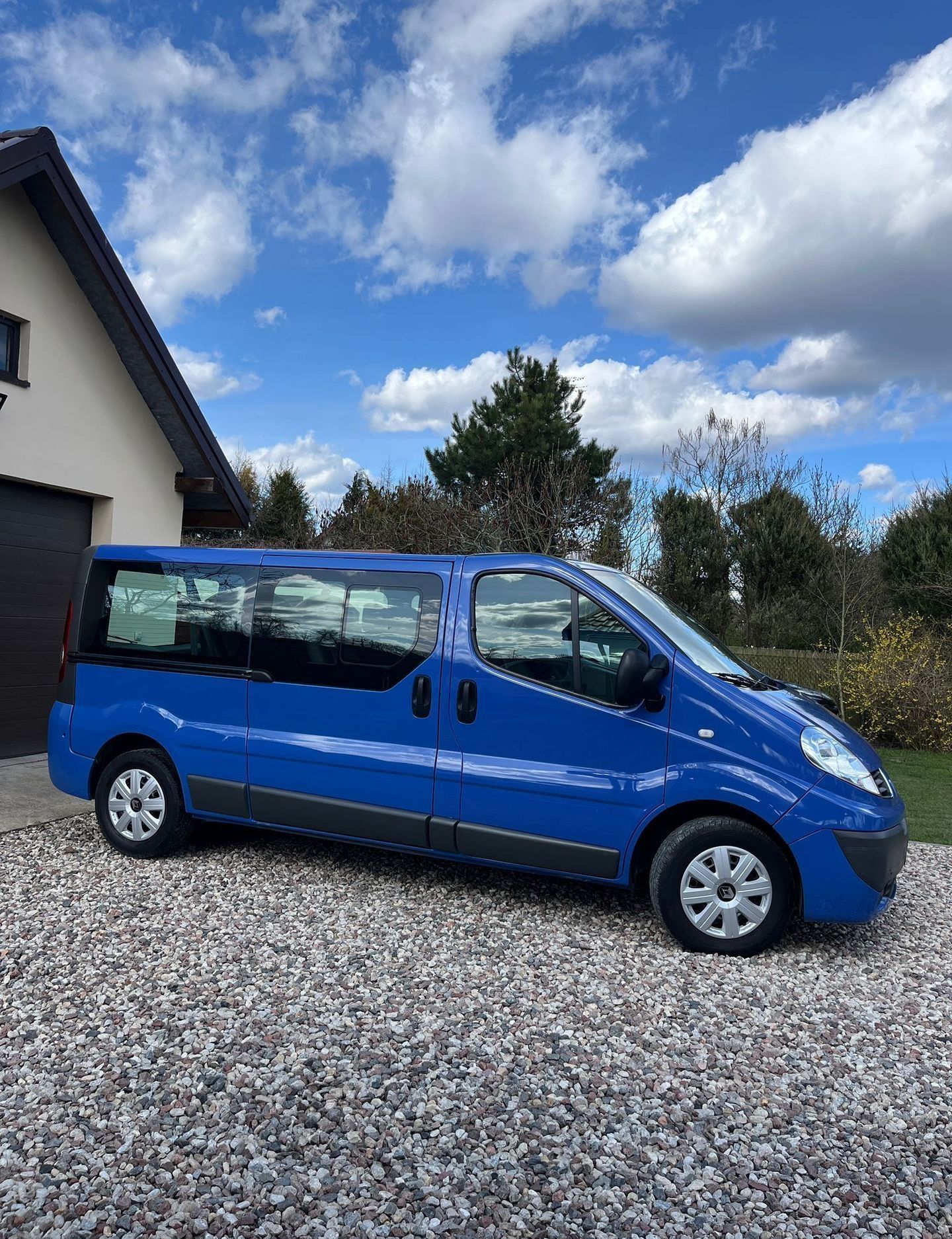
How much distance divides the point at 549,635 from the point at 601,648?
0.30 meters

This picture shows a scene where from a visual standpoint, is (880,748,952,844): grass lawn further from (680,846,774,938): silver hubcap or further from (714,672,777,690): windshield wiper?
(680,846,774,938): silver hubcap

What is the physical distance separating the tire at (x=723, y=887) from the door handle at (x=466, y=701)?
1241 millimetres

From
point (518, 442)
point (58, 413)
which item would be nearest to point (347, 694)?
point (58, 413)

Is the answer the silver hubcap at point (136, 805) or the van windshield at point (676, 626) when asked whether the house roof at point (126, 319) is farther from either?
the van windshield at point (676, 626)

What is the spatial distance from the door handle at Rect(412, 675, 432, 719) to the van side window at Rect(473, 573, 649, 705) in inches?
14.6

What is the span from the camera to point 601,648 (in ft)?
14.7

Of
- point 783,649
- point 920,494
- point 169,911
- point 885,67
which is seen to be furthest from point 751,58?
point 920,494

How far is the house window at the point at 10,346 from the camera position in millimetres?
8227

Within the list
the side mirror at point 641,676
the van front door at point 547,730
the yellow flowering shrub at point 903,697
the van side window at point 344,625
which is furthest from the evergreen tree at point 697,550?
the side mirror at point 641,676

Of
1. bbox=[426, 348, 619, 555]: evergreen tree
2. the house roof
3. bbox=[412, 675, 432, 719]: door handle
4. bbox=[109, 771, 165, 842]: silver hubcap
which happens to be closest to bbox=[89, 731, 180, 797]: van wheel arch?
bbox=[109, 771, 165, 842]: silver hubcap

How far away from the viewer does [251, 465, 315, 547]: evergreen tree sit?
26.3 meters

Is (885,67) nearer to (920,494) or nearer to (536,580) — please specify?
(536,580)

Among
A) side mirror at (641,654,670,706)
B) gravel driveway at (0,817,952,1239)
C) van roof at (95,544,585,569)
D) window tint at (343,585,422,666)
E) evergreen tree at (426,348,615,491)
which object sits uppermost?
evergreen tree at (426,348,615,491)

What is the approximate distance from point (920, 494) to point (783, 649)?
596 centimetres
